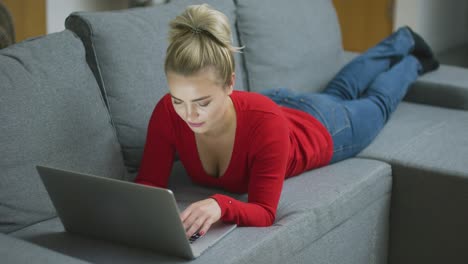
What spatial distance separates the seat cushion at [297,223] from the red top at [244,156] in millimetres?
42

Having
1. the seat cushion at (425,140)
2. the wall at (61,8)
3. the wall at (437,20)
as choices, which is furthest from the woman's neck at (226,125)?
the wall at (437,20)

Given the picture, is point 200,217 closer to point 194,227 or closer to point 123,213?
point 194,227

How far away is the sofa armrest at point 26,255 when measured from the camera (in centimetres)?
134

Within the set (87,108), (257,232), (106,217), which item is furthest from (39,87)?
(257,232)

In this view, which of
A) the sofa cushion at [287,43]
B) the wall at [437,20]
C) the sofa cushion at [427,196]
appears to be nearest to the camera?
the sofa cushion at [427,196]

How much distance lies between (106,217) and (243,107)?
0.47m

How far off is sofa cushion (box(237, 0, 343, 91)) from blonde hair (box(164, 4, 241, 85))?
86 centimetres

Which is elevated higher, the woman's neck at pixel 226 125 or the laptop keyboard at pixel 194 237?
the woman's neck at pixel 226 125

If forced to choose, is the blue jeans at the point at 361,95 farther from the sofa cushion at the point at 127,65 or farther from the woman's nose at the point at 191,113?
the woman's nose at the point at 191,113

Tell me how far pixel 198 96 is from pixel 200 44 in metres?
0.12

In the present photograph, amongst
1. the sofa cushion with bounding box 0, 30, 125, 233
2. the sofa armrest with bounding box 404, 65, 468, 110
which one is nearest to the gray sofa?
the sofa cushion with bounding box 0, 30, 125, 233

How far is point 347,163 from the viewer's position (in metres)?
2.20

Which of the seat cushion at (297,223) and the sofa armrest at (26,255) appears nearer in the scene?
the sofa armrest at (26,255)

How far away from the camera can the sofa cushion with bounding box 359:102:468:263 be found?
2.12 meters
